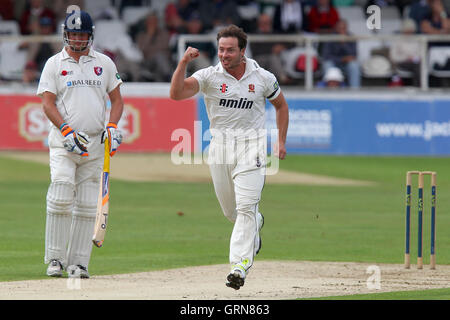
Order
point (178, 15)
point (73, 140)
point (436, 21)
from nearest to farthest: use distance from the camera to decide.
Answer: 1. point (73, 140)
2. point (436, 21)
3. point (178, 15)

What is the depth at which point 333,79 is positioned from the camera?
23.2m

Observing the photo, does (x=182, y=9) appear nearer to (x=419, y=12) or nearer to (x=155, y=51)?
(x=155, y=51)

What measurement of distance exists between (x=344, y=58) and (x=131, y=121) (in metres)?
5.04

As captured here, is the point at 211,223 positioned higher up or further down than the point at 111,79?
further down

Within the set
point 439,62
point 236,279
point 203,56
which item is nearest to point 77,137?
point 236,279

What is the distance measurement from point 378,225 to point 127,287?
612cm

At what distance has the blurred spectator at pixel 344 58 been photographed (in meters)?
23.2

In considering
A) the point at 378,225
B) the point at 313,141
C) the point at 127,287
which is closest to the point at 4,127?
the point at 313,141

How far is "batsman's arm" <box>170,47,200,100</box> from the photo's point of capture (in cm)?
873

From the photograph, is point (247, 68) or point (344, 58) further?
point (344, 58)

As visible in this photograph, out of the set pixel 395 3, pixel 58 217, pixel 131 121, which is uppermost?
pixel 395 3

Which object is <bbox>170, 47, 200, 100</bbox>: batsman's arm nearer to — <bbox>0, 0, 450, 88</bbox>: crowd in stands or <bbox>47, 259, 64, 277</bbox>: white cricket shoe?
<bbox>47, 259, 64, 277</bbox>: white cricket shoe

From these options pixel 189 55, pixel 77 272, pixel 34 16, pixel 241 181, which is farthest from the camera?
pixel 34 16

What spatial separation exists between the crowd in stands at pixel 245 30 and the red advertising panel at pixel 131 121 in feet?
2.52
